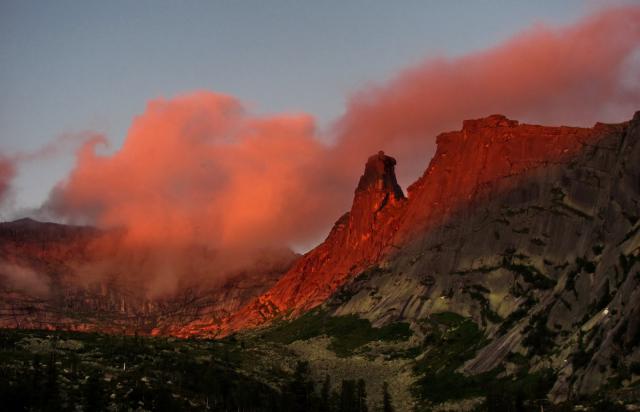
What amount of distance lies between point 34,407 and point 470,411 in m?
72.5

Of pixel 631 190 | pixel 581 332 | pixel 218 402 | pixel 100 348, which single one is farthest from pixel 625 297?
pixel 100 348

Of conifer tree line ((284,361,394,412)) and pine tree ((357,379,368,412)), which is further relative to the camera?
pine tree ((357,379,368,412))

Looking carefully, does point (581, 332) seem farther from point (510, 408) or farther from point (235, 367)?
point (235, 367)

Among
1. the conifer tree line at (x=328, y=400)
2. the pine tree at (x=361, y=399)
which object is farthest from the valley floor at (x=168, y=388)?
the pine tree at (x=361, y=399)

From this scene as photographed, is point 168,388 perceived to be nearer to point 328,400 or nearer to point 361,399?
point 328,400

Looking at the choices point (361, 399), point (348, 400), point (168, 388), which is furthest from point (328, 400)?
point (168, 388)

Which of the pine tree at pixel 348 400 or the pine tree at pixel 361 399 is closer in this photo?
the pine tree at pixel 348 400

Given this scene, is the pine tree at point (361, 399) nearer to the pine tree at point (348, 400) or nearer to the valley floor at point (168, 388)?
the valley floor at point (168, 388)

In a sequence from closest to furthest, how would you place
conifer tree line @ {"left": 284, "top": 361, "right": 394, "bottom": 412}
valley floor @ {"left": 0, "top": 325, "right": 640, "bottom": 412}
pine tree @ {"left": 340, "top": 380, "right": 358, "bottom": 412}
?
valley floor @ {"left": 0, "top": 325, "right": 640, "bottom": 412}
conifer tree line @ {"left": 284, "top": 361, "right": 394, "bottom": 412}
pine tree @ {"left": 340, "top": 380, "right": 358, "bottom": 412}

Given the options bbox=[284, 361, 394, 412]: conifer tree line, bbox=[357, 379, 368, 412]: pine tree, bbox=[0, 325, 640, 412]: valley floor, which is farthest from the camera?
bbox=[357, 379, 368, 412]: pine tree

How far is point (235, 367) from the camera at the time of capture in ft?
651

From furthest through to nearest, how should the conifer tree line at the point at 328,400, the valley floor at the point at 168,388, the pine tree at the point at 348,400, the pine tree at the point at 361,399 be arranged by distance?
the pine tree at the point at 361,399, the pine tree at the point at 348,400, the conifer tree line at the point at 328,400, the valley floor at the point at 168,388

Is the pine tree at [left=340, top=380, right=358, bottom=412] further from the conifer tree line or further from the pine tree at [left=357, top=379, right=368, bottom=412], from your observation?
the pine tree at [left=357, top=379, right=368, bottom=412]

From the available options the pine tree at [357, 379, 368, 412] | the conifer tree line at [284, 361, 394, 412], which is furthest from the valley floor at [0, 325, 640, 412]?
the pine tree at [357, 379, 368, 412]
